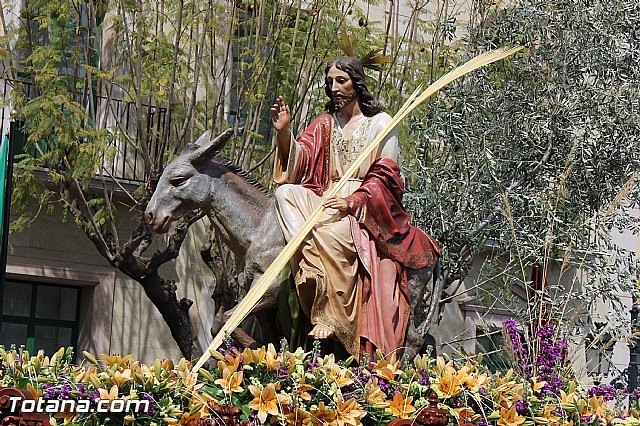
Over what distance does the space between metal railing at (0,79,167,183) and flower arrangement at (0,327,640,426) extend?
354 inches

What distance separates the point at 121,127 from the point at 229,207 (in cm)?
804

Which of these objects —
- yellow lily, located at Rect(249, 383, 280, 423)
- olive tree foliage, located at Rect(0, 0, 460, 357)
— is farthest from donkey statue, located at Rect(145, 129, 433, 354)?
olive tree foliage, located at Rect(0, 0, 460, 357)

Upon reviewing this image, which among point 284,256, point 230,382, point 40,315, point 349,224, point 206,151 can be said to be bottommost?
point 40,315

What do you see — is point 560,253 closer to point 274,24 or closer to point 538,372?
point 274,24

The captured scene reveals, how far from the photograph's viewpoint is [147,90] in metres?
15.9

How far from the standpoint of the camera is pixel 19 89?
51.0 ft

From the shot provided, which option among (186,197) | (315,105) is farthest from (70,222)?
(186,197)

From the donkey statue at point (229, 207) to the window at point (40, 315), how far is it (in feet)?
27.1

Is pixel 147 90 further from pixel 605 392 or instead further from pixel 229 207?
pixel 605 392

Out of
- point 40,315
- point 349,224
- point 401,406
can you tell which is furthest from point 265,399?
point 40,315

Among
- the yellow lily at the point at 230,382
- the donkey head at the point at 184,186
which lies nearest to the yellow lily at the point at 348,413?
the yellow lily at the point at 230,382

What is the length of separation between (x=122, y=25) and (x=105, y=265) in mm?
3340

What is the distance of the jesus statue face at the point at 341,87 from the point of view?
880 centimetres

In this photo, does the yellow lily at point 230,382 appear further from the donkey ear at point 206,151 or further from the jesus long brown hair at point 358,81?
the jesus long brown hair at point 358,81
